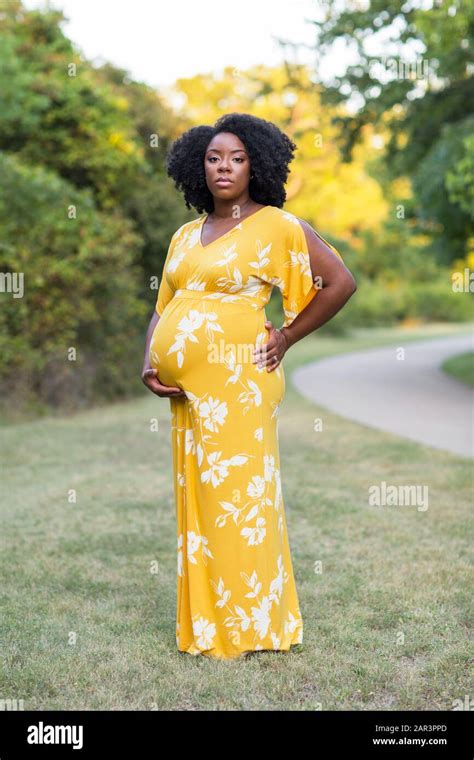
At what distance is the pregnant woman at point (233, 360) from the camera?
11.8 ft

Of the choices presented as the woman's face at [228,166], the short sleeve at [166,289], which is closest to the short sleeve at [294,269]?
the woman's face at [228,166]

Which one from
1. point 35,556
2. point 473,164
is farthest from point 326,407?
point 35,556

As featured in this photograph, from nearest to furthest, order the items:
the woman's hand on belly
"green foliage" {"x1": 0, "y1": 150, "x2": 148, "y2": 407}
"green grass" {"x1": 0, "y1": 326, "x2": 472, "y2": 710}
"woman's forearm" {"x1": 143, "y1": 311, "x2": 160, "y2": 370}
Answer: "green grass" {"x1": 0, "y1": 326, "x2": 472, "y2": 710} < the woman's hand on belly < "woman's forearm" {"x1": 143, "y1": 311, "x2": 160, "y2": 370} < "green foliage" {"x1": 0, "y1": 150, "x2": 148, "y2": 407}

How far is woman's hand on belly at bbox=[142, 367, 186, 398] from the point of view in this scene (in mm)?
3722

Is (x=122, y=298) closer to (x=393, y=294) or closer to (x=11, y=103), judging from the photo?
(x=11, y=103)

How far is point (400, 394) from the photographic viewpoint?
14477 millimetres

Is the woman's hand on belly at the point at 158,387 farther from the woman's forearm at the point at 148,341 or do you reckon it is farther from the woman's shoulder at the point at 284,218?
the woman's shoulder at the point at 284,218

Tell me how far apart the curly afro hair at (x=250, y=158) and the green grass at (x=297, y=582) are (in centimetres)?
201

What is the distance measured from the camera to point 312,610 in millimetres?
4430

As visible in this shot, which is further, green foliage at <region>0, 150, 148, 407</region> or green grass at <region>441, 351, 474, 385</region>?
green grass at <region>441, 351, 474, 385</region>

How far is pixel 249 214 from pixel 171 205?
39.2 feet

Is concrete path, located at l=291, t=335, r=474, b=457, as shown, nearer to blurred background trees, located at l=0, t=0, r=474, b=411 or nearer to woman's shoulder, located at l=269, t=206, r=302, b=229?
blurred background trees, located at l=0, t=0, r=474, b=411

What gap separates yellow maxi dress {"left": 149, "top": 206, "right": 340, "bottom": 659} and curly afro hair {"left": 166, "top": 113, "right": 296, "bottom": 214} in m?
0.13

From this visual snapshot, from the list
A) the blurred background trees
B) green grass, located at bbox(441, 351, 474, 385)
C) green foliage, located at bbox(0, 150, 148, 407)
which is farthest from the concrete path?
green foliage, located at bbox(0, 150, 148, 407)
